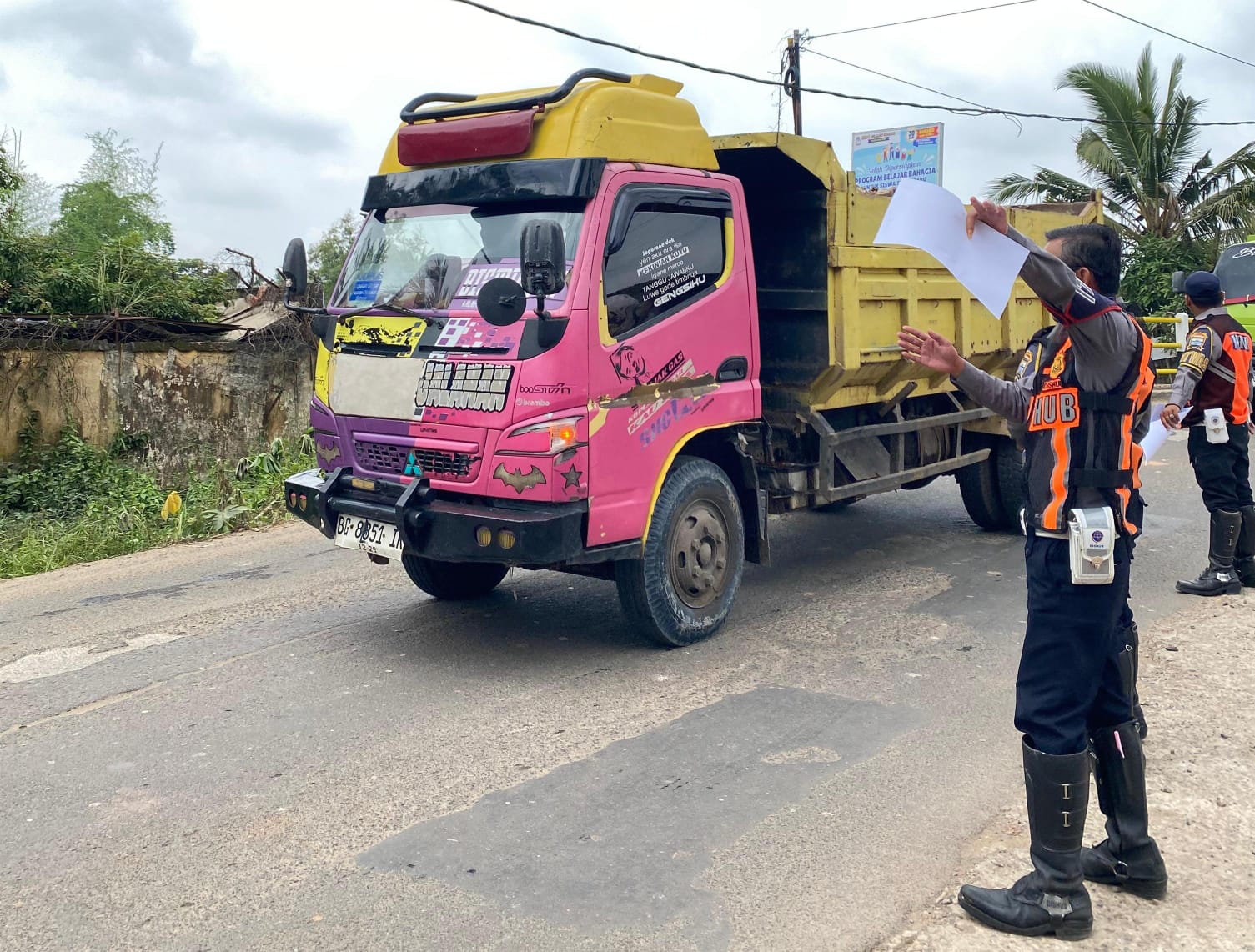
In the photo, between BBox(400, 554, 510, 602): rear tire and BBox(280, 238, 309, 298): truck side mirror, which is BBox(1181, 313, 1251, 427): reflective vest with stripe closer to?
BBox(400, 554, 510, 602): rear tire

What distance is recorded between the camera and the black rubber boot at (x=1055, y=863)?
123 inches

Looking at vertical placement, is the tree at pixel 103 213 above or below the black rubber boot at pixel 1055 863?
above

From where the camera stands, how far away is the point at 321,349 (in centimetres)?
597

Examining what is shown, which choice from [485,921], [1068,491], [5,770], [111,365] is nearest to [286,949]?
[485,921]

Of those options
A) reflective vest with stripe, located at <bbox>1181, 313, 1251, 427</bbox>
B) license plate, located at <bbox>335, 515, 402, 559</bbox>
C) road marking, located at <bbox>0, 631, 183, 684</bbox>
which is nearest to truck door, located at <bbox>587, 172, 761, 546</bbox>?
license plate, located at <bbox>335, 515, 402, 559</bbox>

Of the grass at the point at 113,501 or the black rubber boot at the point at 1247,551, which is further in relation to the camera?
the grass at the point at 113,501

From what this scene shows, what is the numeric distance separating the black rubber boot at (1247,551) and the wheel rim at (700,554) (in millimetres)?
3220

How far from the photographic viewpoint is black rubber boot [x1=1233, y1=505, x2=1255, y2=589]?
6.89 meters

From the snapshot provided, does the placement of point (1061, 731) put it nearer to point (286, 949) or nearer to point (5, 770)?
point (286, 949)

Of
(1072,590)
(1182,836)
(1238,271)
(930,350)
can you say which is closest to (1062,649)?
(1072,590)

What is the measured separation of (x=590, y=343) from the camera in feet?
17.2

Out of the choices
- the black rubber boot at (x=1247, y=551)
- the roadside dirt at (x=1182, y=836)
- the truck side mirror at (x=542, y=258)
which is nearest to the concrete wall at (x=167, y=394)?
the truck side mirror at (x=542, y=258)

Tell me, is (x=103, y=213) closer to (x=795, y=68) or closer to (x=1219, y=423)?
(x=795, y=68)

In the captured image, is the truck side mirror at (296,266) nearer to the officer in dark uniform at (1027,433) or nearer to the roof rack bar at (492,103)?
the roof rack bar at (492,103)
